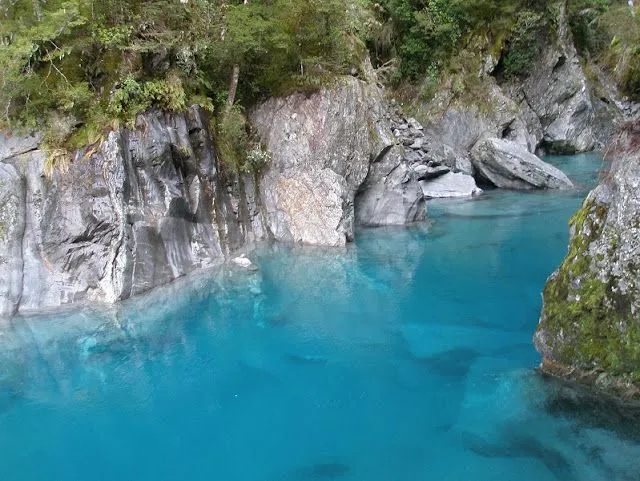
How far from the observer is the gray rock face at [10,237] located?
1203 centimetres

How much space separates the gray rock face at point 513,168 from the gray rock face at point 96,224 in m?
16.4

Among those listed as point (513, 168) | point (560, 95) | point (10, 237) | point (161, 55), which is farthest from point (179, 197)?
point (560, 95)

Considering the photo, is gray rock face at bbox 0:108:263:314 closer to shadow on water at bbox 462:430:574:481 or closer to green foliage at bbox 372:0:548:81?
shadow on water at bbox 462:430:574:481

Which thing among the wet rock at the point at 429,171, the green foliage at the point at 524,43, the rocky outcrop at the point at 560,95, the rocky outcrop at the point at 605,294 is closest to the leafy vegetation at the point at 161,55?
the rocky outcrop at the point at 605,294

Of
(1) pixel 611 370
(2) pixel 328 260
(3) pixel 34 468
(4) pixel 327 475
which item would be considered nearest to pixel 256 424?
(4) pixel 327 475

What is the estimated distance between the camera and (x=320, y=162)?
17.3 metres

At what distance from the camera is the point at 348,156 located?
699 inches

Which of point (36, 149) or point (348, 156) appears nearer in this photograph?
point (36, 149)

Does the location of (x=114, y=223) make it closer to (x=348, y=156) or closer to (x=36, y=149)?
(x=36, y=149)

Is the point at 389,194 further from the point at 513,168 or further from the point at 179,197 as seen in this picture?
the point at 513,168

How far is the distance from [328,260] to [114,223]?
6.06 m

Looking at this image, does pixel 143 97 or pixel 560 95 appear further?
pixel 560 95

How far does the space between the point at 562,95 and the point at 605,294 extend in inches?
1221

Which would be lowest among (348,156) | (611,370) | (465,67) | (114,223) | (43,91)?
(611,370)
